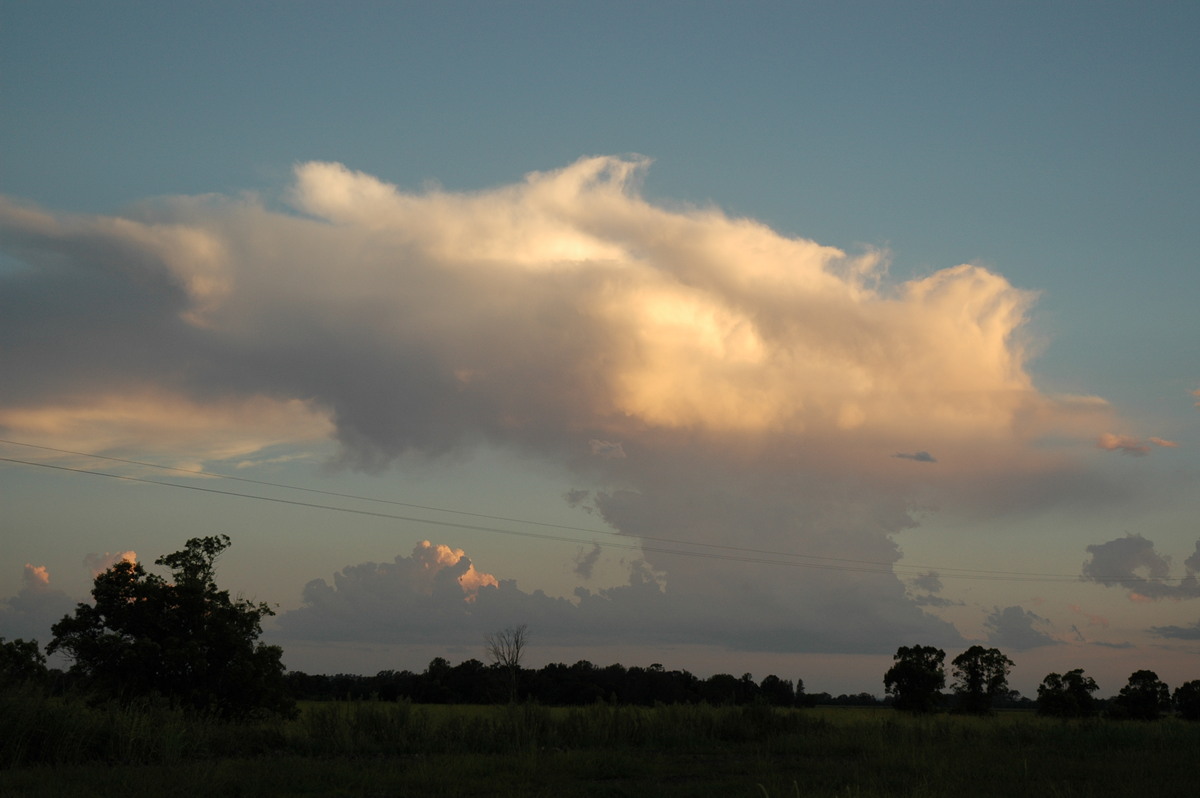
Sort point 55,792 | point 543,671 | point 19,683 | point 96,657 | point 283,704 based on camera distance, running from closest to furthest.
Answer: point 55,792
point 19,683
point 96,657
point 283,704
point 543,671

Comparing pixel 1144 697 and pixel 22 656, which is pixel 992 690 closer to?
pixel 1144 697

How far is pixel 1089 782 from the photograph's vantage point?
1702 cm

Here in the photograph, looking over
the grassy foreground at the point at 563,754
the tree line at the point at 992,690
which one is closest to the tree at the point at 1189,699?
the tree line at the point at 992,690

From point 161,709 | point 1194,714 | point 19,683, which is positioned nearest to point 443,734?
point 161,709

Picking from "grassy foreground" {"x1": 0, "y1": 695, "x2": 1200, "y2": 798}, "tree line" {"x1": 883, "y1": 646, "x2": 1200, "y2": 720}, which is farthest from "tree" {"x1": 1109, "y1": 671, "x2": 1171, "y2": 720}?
"grassy foreground" {"x1": 0, "y1": 695, "x2": 1200, "y2": 798}

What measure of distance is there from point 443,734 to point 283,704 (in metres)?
17.0

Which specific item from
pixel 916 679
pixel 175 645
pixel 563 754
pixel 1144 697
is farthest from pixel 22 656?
pixel 1144 697

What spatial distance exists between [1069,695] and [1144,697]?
25.6 feet

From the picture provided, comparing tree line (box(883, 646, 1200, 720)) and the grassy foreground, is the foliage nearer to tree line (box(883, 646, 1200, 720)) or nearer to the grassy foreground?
the grassy foreground

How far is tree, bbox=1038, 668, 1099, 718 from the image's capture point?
225ft

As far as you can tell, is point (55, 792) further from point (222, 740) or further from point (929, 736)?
point (929, 736)

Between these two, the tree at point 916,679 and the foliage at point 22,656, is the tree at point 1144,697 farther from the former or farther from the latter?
the foliage at point 22,656

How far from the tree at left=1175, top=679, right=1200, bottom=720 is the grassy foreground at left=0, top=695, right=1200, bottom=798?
164ft

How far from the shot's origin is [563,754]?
73.4 feet
